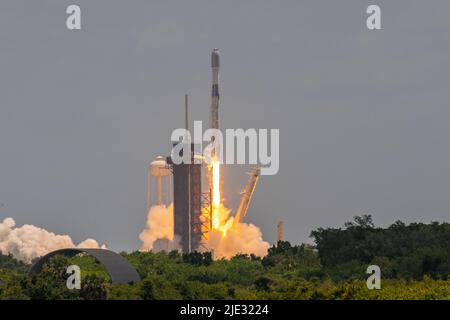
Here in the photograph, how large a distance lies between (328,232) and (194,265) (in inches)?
712

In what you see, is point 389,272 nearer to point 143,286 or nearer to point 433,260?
point 433,260

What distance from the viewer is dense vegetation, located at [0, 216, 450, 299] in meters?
93.8

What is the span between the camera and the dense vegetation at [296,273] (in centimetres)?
9375

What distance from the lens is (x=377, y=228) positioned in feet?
486

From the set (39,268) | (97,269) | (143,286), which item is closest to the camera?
(143,286)

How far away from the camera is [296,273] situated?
446ft
